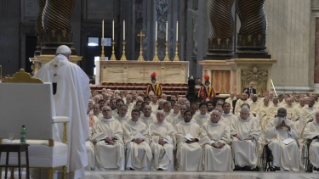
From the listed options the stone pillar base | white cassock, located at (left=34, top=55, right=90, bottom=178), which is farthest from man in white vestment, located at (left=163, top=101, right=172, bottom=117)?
white cassock, located at (left=34, top=55, right=90, bottom=178)

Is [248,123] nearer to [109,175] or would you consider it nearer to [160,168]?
[160,168]

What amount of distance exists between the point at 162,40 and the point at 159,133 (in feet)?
84.6

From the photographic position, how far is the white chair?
29.8 ft

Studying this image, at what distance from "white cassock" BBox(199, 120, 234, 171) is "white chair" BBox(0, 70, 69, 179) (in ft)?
18.0

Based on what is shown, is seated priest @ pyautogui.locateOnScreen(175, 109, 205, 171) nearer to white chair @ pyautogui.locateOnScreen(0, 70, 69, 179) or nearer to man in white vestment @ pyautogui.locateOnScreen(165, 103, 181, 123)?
man in white vestment @ pyautogui.locateOnScreen(165, 103, 181, 123)

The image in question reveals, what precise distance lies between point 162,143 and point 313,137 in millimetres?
2836

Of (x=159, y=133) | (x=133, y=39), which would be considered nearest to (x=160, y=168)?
(x=159, y=133)

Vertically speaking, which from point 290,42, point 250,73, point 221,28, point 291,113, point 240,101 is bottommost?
point 291,113

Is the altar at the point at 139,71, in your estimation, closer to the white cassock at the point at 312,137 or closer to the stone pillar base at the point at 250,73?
the stone pillar base at the point at 250,73

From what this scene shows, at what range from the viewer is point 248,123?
1551 cm

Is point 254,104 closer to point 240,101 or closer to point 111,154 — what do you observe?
point 240,101

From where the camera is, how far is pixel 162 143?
562 inches

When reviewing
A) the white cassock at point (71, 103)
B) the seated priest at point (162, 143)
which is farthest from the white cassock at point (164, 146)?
the white cassock at point (71, 103)

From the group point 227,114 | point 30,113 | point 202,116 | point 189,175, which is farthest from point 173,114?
point 30,113
